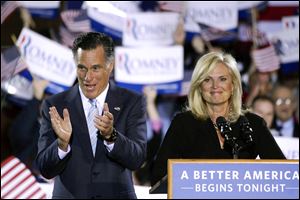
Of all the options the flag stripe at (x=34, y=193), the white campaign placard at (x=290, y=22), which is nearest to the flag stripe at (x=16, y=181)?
the flag stripe at (x=34, y=193)

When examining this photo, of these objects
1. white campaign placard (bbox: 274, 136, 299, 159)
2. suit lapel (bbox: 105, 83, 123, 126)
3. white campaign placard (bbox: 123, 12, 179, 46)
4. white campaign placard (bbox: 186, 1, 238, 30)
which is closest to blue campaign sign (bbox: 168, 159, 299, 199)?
suit lapel (bbox: 105, 83, 123, 126)

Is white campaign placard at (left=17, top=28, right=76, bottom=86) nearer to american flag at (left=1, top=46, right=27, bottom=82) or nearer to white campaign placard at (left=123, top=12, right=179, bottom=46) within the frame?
american flag at (left=1, top=46, right=27, bottom=82)

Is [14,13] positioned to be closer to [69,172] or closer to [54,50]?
[54,50]

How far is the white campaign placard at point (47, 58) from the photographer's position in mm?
5629

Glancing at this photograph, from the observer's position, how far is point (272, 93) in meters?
5.84

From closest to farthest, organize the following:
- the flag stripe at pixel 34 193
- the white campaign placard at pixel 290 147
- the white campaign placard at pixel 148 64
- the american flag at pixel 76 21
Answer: the flag stripe at pixel 34 193
the white campaign placard at pixel 290 147
the white campaign placard at pixel 148 64
the american flag at pixel 76 21

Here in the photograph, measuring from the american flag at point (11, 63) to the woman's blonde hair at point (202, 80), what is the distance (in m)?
2.55

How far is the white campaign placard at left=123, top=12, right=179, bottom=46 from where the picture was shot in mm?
5754

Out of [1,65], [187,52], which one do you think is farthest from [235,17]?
[1,65]

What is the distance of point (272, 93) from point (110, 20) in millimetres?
1380

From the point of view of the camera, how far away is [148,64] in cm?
571

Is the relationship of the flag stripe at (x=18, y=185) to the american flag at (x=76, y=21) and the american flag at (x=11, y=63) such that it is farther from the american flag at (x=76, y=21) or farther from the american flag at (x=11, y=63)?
the american flag at (x=76, y=21)

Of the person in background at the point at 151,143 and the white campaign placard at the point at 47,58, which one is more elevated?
the white campaign placard at the point at 47,58

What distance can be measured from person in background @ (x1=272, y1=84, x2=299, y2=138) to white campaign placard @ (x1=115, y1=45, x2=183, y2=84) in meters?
0.78
